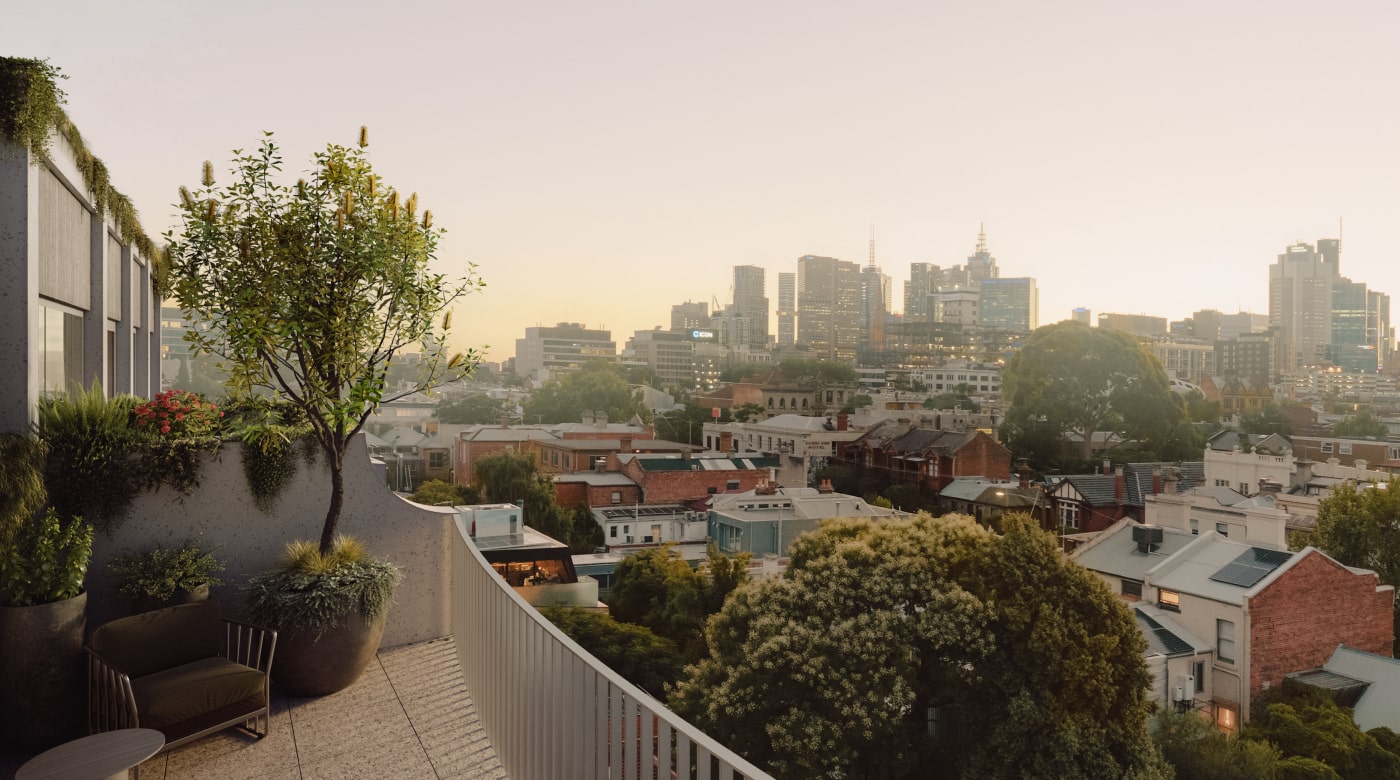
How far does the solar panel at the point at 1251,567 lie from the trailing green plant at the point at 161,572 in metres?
23.7

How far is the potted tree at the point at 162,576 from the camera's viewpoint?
4.40 meters

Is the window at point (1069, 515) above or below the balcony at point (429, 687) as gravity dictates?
below

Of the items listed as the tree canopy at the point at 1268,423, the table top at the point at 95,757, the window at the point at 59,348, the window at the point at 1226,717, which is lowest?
the window at the point at 1226,717

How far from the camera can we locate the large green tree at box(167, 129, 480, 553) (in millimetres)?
4898

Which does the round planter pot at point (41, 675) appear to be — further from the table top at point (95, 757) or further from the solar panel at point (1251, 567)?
the solar panel at point (1251, 567)

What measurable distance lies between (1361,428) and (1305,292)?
483 ft

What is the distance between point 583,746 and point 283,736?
2.23 metres

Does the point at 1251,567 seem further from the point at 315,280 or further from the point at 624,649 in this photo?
the point at 315,280

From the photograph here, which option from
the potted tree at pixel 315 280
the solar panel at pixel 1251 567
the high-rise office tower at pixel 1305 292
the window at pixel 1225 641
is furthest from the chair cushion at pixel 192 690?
the high-rise office tower at pixel 1305 292

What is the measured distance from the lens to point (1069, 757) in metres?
13.4

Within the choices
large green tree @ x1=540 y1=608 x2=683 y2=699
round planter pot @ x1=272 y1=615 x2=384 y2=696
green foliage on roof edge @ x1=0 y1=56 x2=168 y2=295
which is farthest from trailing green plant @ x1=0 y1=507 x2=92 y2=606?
large green tree @ x1=540 y1=608 x2=683 y2=699

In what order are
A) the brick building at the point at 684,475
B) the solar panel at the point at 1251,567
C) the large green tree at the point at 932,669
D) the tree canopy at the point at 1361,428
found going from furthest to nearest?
the tree canopy at the point at 1361,428 → the brick building at the point at 684,475 → the solar panel at the point at 1251,567 → the large green tree at the point at 932,669

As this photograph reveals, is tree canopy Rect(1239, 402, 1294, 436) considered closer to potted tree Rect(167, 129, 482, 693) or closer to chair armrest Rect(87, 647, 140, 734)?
potted tree Rect(167, 129, 482, 693)

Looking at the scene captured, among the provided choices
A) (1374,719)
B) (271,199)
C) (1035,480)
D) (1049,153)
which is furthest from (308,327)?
(1049,153)
